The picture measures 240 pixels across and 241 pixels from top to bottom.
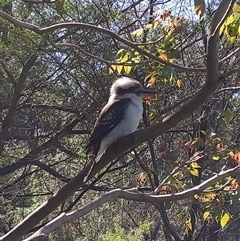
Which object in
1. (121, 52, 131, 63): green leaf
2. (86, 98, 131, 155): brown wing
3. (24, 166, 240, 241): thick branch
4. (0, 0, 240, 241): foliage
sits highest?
(0, 0, 240, 241): foliage

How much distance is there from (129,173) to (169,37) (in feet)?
10.7

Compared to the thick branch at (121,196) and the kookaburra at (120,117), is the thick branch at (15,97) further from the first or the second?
the thick branch at (121,196)

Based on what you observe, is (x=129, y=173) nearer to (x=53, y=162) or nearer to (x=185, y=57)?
(x=53, y=162)

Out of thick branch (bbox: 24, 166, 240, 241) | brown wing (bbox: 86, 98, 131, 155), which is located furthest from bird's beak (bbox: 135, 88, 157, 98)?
thick branch (bbox: 24, 166, 240, 241)

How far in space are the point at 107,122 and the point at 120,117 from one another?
0.09m

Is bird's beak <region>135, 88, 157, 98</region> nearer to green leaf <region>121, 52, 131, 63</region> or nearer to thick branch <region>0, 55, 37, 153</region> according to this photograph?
green leaf <region>121, 52, 131, 63</region>

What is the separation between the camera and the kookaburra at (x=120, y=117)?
4043 mm

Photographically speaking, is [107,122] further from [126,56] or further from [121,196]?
[126,56]

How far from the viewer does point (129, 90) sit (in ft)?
14.1

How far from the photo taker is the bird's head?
417cm

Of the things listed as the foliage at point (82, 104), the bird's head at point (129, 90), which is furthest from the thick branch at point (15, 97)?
the bird's head at point (129, 90)

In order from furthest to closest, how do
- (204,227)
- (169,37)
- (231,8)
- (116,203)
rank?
(116,203) → (204,227) → (169,37) → (231,8)

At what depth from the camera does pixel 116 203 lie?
7.97 meters

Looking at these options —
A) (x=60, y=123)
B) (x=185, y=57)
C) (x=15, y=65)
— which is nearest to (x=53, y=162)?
(x=60, y=123)
